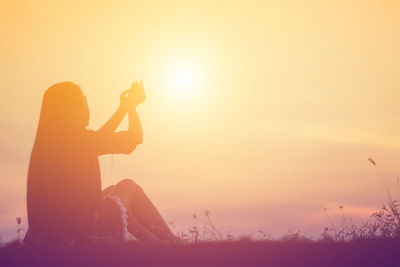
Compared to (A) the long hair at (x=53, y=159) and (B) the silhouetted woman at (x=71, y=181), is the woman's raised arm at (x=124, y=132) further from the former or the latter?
(A) the long hair at (x=53, y=159)

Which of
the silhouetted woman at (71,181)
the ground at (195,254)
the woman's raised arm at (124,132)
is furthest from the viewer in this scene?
the woman's raised arm at (124,132)

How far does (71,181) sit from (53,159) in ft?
1.62

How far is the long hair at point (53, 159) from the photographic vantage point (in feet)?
41.2

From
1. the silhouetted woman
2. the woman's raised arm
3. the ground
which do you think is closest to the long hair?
the silhouetted woman

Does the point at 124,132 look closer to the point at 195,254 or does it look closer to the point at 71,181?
the point at 71,181

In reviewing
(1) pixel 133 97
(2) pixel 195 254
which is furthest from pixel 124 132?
(2) pixel 195 254

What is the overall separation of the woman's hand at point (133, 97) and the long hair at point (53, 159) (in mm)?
1003

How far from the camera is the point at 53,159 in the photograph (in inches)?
500

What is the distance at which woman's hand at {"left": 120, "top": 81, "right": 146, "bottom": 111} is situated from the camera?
13484mm

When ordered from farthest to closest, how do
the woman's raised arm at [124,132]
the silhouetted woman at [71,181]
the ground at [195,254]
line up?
the woman's raised arm at [124,132]
the silhouetted woman at [71,181]
the ground at [195,254]

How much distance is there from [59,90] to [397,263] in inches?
248

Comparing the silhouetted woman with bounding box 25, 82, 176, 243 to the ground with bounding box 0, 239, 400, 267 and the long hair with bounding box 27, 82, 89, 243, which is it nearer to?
the long hair with bounding box 27, 82, 89, 243

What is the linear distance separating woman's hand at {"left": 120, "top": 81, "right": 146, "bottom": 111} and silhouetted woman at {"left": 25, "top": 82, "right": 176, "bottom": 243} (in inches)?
33.3

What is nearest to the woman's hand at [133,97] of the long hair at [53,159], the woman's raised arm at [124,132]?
the woman's raised arm at [124,132]
